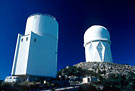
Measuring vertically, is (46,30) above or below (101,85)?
above

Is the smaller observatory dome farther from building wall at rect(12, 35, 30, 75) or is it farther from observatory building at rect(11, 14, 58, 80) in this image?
building wall at rect(12, 35, 30, 75)

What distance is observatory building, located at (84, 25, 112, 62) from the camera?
48.3 m

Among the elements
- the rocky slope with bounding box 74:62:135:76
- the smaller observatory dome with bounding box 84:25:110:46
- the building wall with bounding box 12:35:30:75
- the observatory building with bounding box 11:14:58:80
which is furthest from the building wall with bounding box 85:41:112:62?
the building wall with bounding box 12:35:30:75

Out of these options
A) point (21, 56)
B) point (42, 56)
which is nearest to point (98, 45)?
point (42, 56)

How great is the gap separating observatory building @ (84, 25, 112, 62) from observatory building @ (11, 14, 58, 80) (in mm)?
26180

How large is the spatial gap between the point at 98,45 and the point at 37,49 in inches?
1284

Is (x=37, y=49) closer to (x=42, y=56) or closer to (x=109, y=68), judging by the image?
(x=42, y=56)

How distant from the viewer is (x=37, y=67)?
23.3 meters

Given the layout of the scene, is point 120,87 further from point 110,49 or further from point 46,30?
point 110,49

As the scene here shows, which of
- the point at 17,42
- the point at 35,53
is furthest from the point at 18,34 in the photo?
the point at 35,53

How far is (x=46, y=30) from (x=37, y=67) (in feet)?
30.6

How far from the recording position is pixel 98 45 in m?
49.2

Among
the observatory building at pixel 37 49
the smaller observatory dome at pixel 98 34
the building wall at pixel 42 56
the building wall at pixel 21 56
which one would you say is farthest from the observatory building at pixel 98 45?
the building wall at pixel 21 56

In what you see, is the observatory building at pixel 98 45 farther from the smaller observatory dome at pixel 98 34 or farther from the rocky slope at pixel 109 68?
the rocky slope at pixel 109 68
